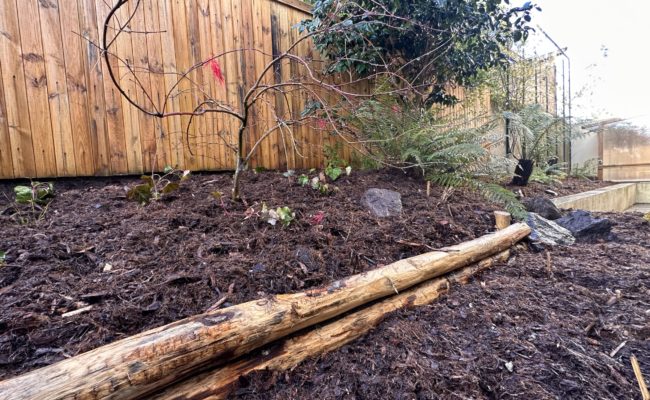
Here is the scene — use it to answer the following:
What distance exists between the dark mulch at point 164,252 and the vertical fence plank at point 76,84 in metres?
0.18

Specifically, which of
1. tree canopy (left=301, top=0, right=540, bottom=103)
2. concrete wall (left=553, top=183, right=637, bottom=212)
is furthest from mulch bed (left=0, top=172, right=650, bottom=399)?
concrete wall (left=553, top=183, right=637, bottom=212)

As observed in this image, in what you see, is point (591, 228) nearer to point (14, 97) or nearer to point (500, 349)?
point (500, 349)

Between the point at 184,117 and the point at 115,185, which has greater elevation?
the point at 184,117

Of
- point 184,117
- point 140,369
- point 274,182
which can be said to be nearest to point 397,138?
point 274,182

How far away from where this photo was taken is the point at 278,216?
5.89 feet

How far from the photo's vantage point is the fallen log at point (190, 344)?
784 mm

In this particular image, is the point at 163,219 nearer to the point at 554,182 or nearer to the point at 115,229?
the point at 115,229

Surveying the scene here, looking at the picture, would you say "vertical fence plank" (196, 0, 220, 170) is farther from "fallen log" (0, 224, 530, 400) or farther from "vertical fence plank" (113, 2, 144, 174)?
"fallen log" (0, 224, 530, 400)

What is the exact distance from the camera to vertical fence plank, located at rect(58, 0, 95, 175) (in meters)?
2.11

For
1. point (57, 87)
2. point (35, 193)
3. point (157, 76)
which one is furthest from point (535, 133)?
point (35, 193)

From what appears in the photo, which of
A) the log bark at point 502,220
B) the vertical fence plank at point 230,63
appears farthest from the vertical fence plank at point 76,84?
the log bark at point 502,220

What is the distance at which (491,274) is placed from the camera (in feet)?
6.21

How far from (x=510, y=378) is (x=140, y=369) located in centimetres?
110

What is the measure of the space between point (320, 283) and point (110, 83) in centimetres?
202
